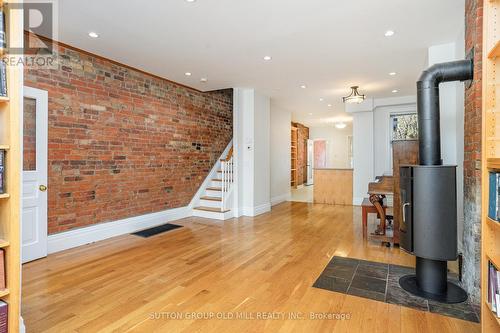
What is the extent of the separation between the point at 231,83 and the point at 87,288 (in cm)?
→ 412

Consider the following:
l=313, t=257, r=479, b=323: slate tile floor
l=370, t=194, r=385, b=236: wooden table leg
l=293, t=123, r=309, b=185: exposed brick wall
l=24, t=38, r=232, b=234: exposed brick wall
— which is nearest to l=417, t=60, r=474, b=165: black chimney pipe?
l=313, t=257, r=479, b=323: slate tile floor

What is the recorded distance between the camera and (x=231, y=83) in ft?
17.8

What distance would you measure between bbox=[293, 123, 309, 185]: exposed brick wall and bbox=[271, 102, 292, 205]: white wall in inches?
114

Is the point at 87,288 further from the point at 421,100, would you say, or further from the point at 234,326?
the point at 421,100

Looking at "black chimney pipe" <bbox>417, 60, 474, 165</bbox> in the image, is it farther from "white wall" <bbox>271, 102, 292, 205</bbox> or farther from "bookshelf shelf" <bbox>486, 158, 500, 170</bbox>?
"white wall" <bbox>271, 102, 292, 205</bbox>

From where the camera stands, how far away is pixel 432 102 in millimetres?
2531

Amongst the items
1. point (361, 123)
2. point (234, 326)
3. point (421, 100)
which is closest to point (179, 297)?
point (234, 326)

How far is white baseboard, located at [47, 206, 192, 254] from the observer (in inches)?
144

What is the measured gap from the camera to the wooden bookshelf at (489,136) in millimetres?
1590

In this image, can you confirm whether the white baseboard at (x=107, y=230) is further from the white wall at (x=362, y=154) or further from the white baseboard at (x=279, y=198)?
the white wall at (x=362, y=154)

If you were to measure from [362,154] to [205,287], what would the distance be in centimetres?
583

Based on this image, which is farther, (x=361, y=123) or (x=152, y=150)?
(x=361, y=123)

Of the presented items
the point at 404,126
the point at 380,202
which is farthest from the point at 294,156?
the point at 380,202

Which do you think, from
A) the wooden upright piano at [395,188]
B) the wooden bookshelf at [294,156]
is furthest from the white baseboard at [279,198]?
the wooden upright piano at [395,188]
